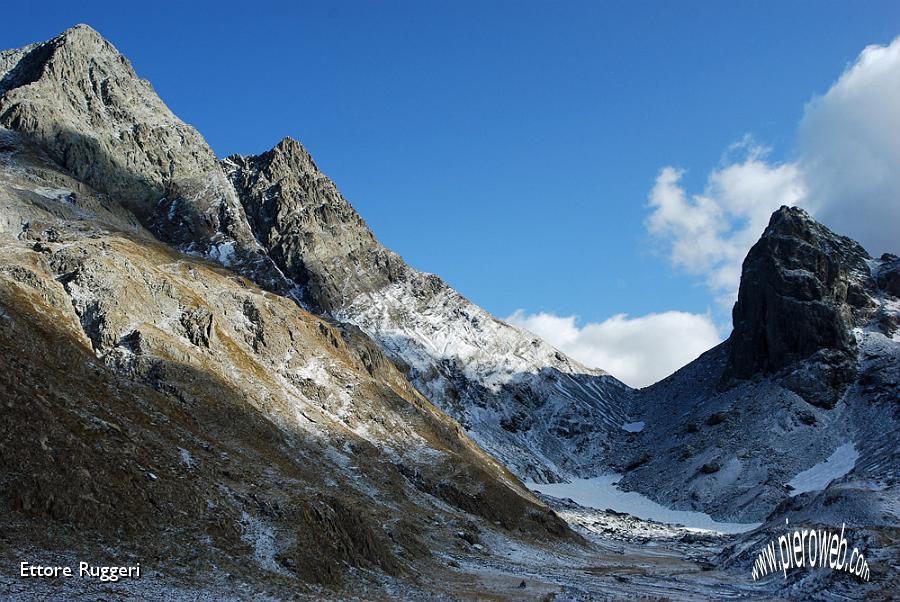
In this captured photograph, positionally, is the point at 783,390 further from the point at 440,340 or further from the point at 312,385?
the point at 312,385

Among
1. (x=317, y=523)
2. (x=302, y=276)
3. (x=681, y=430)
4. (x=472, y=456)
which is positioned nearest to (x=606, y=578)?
(x=317, y=523)

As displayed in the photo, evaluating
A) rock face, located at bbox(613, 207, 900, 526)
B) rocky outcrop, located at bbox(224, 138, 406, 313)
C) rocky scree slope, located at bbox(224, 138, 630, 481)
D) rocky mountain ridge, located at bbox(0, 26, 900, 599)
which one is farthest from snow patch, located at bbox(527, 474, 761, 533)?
rocky outcrop, located at bbox(224, 138, 406, 313)

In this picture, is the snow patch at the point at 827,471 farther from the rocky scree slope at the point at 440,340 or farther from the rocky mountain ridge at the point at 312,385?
the rocky scree slope at the point at 440,340

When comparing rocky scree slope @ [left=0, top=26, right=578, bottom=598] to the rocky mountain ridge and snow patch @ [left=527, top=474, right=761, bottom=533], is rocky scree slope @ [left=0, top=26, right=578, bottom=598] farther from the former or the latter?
snow patch @ [left=527, top=474, right=761, bottom=533]

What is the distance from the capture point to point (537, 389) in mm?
179625

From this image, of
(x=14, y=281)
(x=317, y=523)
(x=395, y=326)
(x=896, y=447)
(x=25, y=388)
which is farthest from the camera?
(x=395, y=326)

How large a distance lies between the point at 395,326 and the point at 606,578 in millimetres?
125374

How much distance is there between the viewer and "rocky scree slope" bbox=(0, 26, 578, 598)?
33.4 metres

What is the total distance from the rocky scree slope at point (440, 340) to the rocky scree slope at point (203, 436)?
4399 centimetres

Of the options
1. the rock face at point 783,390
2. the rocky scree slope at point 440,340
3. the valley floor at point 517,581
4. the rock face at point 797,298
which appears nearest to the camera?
the valley floor at point 517,581

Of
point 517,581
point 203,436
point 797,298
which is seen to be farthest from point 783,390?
point 203,436

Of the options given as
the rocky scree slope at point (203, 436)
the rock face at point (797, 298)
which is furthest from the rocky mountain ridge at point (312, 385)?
the rock face at point (797, 298)

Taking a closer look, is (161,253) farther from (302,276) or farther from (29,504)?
(29,504)

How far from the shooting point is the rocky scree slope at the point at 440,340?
6260 inches
